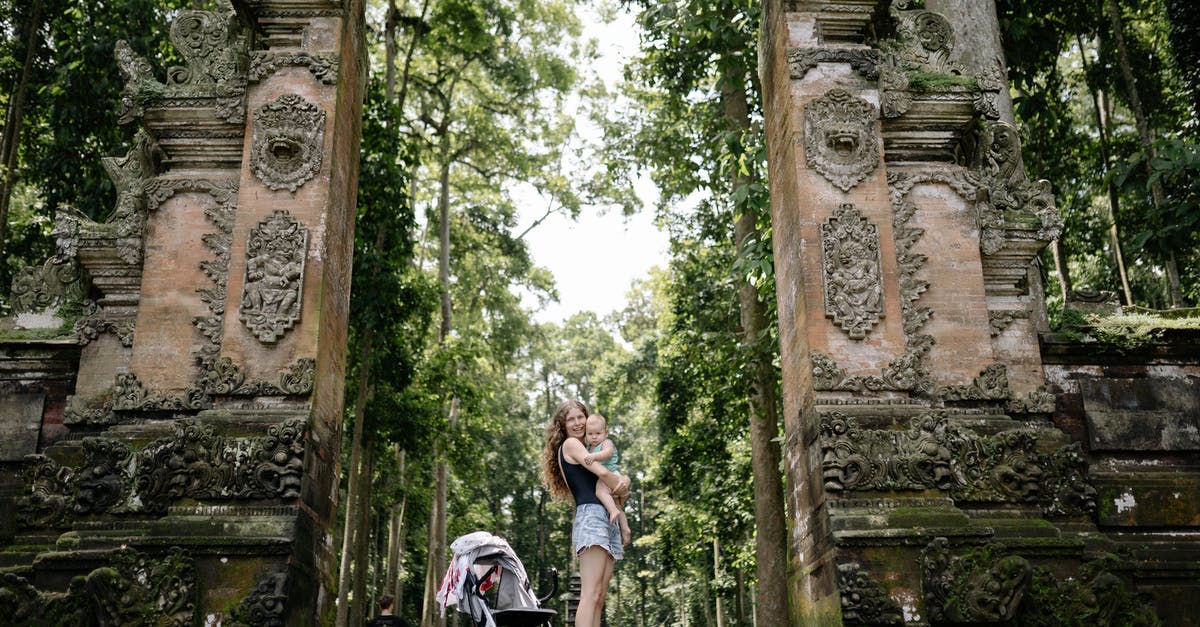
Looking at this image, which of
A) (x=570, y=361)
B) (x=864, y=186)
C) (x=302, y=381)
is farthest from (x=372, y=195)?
(x=570, y=361)

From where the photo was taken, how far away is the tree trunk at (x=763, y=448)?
38.6ft

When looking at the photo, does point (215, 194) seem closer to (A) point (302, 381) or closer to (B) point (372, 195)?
(A) point (302, 381)

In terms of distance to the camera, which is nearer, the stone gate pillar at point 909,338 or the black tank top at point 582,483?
the black tank top at point 582,483

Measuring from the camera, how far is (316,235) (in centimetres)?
705

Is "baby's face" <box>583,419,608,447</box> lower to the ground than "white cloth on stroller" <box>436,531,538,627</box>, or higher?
higher

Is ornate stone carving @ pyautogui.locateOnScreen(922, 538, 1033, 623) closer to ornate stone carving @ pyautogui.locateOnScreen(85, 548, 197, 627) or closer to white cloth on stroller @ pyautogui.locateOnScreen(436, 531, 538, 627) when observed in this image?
white cloth on stroller @ pyautogui.locateOnScreen(436, 531, 538, 627)

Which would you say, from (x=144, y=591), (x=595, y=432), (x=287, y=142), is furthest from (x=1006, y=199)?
(x=144, y=591)

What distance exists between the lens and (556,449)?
631 centimetres

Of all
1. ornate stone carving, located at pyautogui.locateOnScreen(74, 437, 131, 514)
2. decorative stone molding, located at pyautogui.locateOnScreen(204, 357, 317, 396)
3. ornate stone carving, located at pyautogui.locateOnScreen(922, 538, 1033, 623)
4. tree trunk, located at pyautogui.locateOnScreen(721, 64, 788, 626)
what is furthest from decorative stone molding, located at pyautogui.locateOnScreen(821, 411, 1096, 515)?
tree trunk, located at pyautogui.locateOnScreen(721, 64, 788, 626)

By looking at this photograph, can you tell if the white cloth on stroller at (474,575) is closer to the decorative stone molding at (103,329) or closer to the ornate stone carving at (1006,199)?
the decorative stone molding at (103,329)

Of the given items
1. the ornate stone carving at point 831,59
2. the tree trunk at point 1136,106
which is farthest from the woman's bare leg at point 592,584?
the tree trunk at point 1136,106

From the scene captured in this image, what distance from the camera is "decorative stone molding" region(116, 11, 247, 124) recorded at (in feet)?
24.6

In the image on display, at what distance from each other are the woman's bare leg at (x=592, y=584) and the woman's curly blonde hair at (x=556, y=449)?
521mm

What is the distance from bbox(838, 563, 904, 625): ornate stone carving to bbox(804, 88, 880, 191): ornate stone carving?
281 cm
